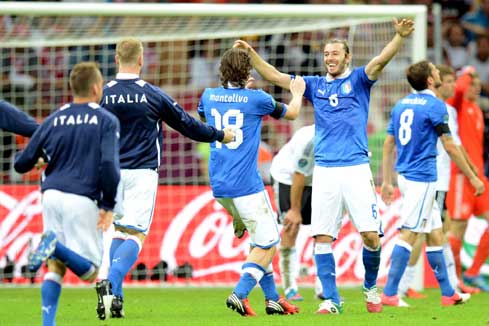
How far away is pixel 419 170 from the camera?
10.3m

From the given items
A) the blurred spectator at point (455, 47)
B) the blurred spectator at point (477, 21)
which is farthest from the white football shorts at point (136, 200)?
the blurred spectator at point (477, 21)

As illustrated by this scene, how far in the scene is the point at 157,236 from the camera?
537 inches

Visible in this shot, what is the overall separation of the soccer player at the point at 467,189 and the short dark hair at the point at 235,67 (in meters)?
4.38

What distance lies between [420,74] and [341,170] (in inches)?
65.6

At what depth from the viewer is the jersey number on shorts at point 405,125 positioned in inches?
405

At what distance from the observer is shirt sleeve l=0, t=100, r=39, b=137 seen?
26.7 feet

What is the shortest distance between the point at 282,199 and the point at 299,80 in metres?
2.72

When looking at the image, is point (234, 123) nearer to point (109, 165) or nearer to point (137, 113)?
point (137, 113)

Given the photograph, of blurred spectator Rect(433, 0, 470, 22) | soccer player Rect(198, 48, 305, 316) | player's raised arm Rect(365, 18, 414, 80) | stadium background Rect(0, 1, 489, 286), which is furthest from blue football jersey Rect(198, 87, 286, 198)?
blurred spectator Rect(433, 0, 470, 22)

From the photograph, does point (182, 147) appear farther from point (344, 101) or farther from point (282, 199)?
point (344, 101)

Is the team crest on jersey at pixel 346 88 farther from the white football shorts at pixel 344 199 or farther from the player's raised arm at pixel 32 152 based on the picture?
the player's raised arm at pixel 32 152

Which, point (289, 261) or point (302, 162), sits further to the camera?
point (289, 261)

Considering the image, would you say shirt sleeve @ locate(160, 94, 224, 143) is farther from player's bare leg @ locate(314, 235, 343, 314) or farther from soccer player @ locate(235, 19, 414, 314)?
player's bare leg @ locate(314, 235, 343, 314)

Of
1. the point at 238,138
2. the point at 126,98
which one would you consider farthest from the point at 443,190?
the point at 126,98
